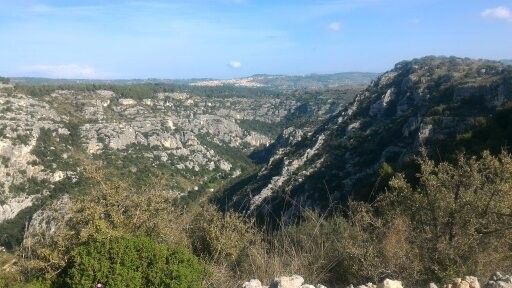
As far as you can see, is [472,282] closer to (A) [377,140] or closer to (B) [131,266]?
(B) [131,266]

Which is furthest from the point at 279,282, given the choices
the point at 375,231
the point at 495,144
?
the point at 495,144

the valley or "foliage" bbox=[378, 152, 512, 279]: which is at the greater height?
"foliage" bbox=[378, 152, 512, 279]

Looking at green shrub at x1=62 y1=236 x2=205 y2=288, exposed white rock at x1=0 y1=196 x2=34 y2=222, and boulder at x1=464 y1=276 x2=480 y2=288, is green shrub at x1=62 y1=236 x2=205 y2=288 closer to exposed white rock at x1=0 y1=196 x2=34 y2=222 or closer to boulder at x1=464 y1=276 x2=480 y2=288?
boulder at x1=464 y1=276 x2=480 y2=288

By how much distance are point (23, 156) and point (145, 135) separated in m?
31.0

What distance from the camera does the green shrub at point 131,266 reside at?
700 centimetres

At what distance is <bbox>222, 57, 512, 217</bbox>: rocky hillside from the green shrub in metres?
18.7

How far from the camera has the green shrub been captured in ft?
23.0

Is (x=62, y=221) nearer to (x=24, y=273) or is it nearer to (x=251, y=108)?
(x=24, y=273)

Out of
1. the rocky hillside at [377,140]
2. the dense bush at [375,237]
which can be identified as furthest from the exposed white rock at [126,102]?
the dense bush at [375,237]

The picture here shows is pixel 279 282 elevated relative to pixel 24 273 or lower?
elevated

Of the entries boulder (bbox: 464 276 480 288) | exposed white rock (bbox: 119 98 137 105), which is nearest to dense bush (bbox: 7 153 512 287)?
boulder (bbox: 464 276 480 288)

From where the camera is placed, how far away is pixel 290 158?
62.3 m

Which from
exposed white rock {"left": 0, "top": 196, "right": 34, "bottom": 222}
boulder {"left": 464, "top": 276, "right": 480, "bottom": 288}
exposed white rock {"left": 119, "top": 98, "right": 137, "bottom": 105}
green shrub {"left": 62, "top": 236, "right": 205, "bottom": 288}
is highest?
Answer: green shrub {"left": 62, "top": 236, "right": 205, "bottom": 288}

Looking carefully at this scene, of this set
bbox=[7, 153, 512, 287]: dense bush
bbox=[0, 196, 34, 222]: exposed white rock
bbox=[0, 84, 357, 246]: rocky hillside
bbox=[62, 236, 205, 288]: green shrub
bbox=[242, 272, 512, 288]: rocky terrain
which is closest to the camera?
bbox=[242, 272, 512, 288]: rocky terrain
